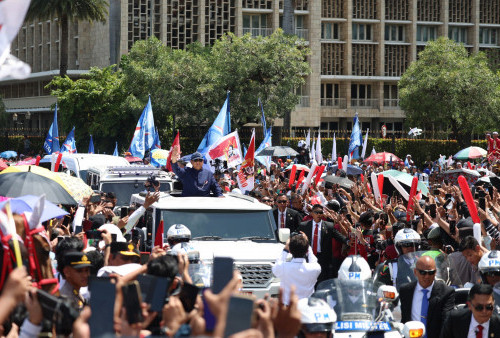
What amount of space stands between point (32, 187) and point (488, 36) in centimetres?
7067

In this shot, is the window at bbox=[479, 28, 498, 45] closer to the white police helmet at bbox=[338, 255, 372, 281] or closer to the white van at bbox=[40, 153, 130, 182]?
the white van at bbox=[40, 153, 130, 182]

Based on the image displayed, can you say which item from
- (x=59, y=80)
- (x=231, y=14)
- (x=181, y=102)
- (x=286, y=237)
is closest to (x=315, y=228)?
(x=286, y=237)

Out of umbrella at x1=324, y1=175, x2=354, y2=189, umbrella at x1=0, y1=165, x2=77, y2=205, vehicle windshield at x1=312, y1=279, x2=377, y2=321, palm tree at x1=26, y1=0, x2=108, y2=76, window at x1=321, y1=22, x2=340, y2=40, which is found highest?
window at x1=321, y1=22, x2=340, y2=40

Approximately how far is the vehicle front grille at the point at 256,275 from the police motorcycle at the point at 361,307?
3.54m

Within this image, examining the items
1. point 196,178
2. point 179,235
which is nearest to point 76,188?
point 196,178

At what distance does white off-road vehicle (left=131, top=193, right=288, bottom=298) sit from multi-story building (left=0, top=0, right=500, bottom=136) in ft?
168

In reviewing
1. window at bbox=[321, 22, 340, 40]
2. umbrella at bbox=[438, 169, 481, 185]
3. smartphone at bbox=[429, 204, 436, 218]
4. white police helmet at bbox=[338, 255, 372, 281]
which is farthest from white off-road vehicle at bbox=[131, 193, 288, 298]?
window at bbox=[321, 22, 340, 40]

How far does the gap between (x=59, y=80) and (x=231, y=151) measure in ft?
104

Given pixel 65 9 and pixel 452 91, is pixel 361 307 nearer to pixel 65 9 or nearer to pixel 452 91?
pixel 65 9

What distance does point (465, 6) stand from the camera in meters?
75.0

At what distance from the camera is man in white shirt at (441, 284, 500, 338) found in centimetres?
685

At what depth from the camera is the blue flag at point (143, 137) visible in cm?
2947

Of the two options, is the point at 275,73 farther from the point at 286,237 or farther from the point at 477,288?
the point at 477,288

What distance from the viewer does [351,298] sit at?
7246 millimetres
